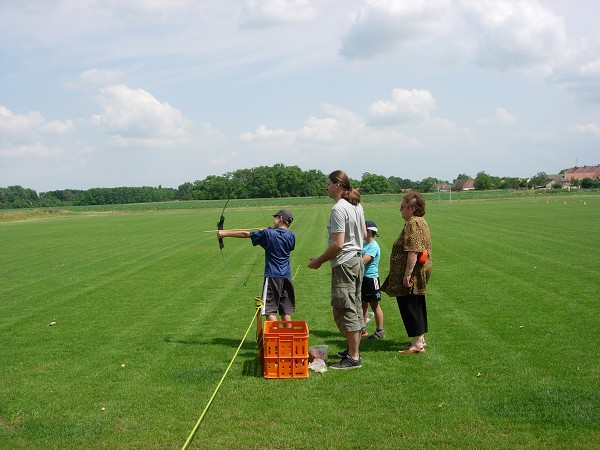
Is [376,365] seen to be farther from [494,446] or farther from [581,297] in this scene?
[581,297]

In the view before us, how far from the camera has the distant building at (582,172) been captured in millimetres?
173125

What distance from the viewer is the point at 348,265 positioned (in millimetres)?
6512

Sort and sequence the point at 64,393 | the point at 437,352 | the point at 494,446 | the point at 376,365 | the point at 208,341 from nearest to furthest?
the point at 494,446, the point at 64,393, the point at 376,365, the point at 437,352, the point at 208,341

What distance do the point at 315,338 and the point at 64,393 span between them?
3.37m

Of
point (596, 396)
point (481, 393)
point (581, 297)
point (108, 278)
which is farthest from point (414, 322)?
point (108, 278)

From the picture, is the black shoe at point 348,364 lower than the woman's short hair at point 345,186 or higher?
lower

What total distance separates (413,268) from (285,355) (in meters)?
1.85

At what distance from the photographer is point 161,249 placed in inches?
885

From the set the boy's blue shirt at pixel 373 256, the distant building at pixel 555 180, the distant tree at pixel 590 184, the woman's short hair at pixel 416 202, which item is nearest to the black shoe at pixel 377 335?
the boy's blue shirt at pixel 373 256

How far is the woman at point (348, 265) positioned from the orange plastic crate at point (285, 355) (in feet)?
1.56

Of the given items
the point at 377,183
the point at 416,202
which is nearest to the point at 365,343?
the point at 416,202

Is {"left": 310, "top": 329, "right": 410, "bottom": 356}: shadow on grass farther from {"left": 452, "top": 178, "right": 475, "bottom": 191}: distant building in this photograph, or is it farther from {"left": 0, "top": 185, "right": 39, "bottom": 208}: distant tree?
{"left": 452, "top": 178, "right": 475, "bottom": 191}: distant building

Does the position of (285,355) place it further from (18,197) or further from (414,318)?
(18,197)

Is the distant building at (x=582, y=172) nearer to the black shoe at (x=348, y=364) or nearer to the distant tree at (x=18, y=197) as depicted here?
the distant tree at (x=18, y=197)
